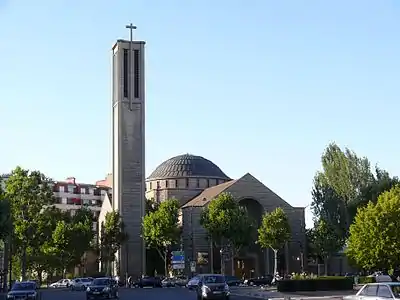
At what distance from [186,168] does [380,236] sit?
6191 cm

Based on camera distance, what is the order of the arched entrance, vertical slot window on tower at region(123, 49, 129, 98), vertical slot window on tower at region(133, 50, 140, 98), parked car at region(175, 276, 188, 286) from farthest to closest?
the arched entrance
vertical slot window on tower at region(133, 50, 140, 98)
vertical slot window on tower at region(123, 49, 129, 98)
parked car at region(175, 276, 188, 286)

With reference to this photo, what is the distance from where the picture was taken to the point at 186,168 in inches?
4803

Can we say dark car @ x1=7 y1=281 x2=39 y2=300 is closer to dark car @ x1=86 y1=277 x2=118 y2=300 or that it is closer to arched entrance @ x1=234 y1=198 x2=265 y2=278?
dark car @ x1=86 y1=277 x2=118 y2=300

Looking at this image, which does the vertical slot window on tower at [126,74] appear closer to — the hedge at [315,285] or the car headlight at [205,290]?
the hedge at [315,285]

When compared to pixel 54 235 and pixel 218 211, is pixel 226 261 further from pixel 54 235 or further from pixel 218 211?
pixel 54 235

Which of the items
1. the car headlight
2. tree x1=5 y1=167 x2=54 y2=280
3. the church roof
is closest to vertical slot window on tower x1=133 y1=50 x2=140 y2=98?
the church roof

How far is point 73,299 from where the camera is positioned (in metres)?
49.7

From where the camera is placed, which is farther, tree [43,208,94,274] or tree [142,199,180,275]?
tree [142,199,180,275]

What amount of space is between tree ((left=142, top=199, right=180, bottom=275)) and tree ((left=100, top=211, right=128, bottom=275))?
10.7 ft

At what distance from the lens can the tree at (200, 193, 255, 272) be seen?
Result: 86562 mm

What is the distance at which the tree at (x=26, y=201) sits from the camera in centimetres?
8412

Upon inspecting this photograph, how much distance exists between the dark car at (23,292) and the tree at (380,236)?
32922 mm

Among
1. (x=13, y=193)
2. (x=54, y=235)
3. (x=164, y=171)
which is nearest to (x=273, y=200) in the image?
(x=164, y=171)

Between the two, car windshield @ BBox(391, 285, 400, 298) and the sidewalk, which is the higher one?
car windshield @ BBox(391, 285, 400, 298)
